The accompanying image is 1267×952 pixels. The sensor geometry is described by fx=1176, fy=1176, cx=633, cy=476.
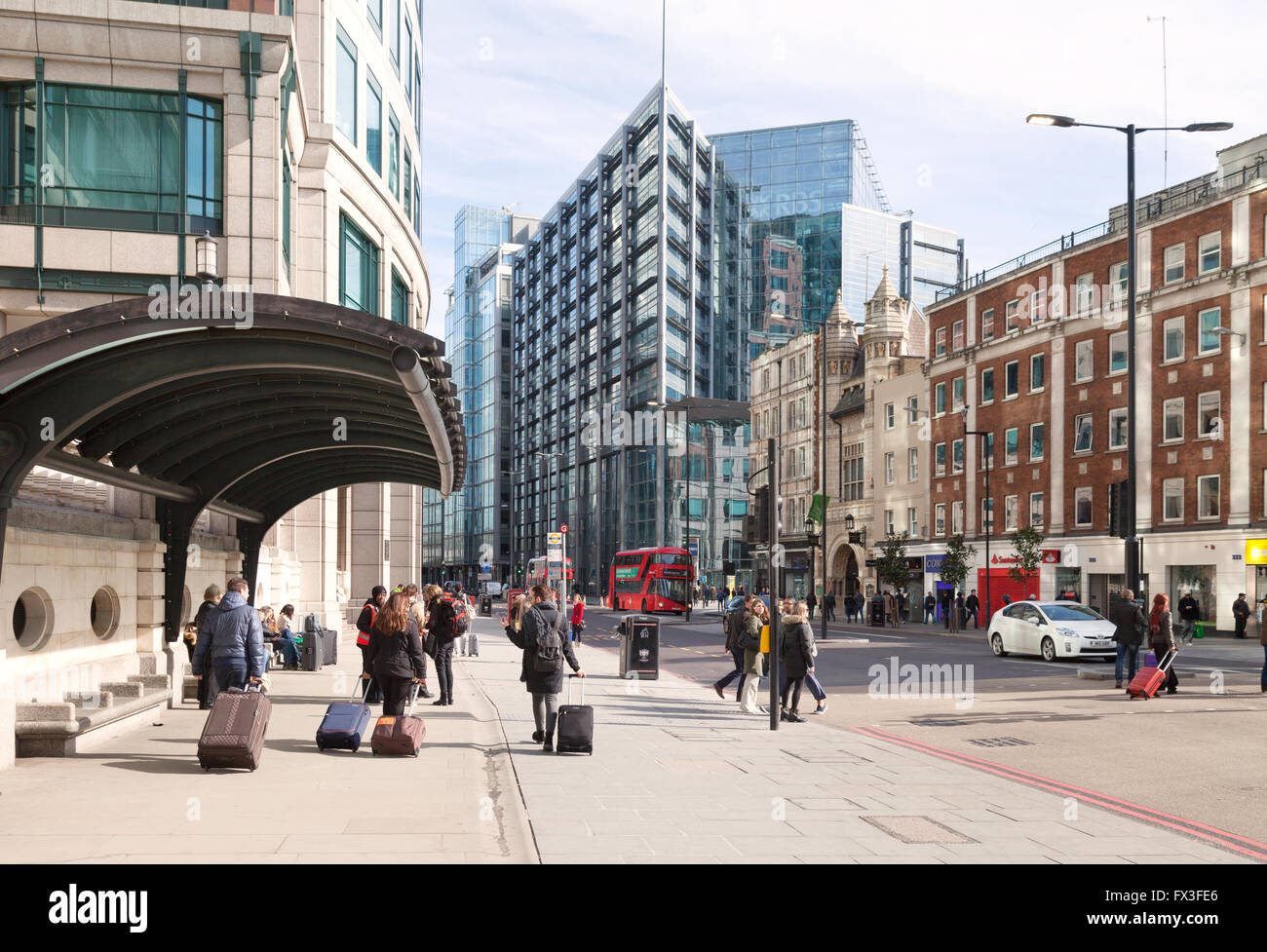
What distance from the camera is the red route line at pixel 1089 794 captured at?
8.07 meters

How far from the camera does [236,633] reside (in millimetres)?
11938

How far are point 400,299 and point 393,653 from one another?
28.0m

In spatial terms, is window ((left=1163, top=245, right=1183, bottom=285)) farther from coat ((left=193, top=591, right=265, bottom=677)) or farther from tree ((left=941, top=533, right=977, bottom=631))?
coat ((left=193, top=591, right=265, bottom=677))

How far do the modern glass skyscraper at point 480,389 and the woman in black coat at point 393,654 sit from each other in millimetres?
107842

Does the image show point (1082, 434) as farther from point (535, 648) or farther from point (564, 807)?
point (564, 807)

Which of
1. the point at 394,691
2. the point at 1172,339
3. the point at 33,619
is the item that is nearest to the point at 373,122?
the point at 33,619

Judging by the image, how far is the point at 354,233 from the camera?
32500mm

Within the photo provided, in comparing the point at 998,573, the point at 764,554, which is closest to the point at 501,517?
the point at 764,554

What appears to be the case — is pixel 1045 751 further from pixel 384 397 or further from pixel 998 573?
pixel 998 573

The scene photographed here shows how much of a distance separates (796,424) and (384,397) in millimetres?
58934

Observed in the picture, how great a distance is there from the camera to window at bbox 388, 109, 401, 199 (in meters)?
36.8

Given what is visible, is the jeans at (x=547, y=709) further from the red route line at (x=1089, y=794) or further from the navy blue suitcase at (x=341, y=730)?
the red route line at (x=1089, y=794)

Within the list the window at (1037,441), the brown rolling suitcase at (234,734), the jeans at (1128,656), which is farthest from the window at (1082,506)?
the brown rolling suitcase at (234,734)

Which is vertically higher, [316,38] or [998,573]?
[316,38]
